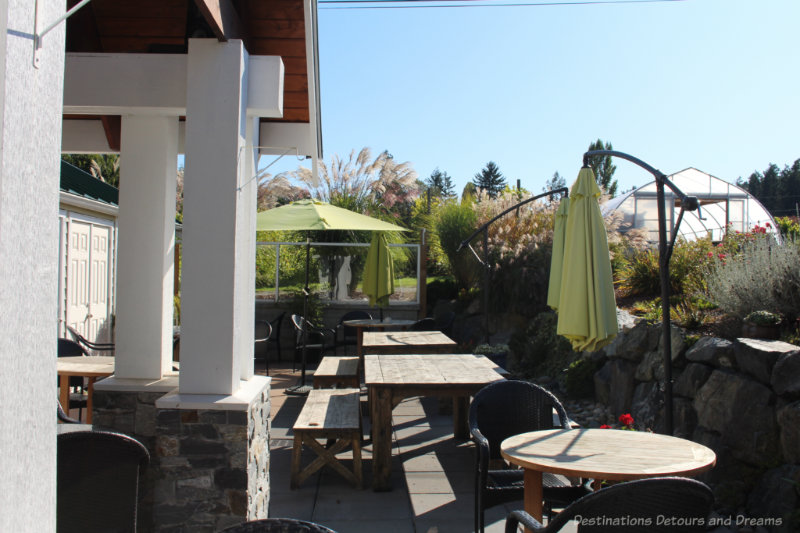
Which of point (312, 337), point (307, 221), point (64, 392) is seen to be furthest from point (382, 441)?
point (312, 337)

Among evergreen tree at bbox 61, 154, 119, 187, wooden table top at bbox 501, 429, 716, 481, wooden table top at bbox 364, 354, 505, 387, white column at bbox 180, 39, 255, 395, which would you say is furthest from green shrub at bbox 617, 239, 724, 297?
evergreen tree at bbox 61, 154, 119, 187

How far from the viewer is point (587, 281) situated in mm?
3742

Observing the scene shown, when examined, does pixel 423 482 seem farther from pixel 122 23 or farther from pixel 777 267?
pixel 122 23

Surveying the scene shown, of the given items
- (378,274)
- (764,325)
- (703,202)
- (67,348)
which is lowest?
(67,348)

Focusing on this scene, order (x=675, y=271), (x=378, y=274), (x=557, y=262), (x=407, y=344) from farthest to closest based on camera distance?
(x=378, y=274) < (x=675, y=271) < (x=407, y=344) < (x=557, y=262)

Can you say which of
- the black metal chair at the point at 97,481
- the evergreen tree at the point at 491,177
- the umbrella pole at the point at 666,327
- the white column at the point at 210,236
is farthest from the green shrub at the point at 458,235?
the evergreen tree at the point at 491,177

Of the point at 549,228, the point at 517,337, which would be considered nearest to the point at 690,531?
the point at 517,337

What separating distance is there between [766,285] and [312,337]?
6533 mm

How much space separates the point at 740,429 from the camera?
12.7ft

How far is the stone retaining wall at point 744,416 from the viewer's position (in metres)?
3.46

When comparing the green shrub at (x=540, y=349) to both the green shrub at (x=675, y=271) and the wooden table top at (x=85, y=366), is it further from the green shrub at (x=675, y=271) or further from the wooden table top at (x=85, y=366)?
the wooden table top at (x=85, y=366)

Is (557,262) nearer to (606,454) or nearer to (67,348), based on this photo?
(606,454)

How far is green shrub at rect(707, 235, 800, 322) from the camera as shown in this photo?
4.60 meters

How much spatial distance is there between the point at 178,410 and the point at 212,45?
1775 millimetres
